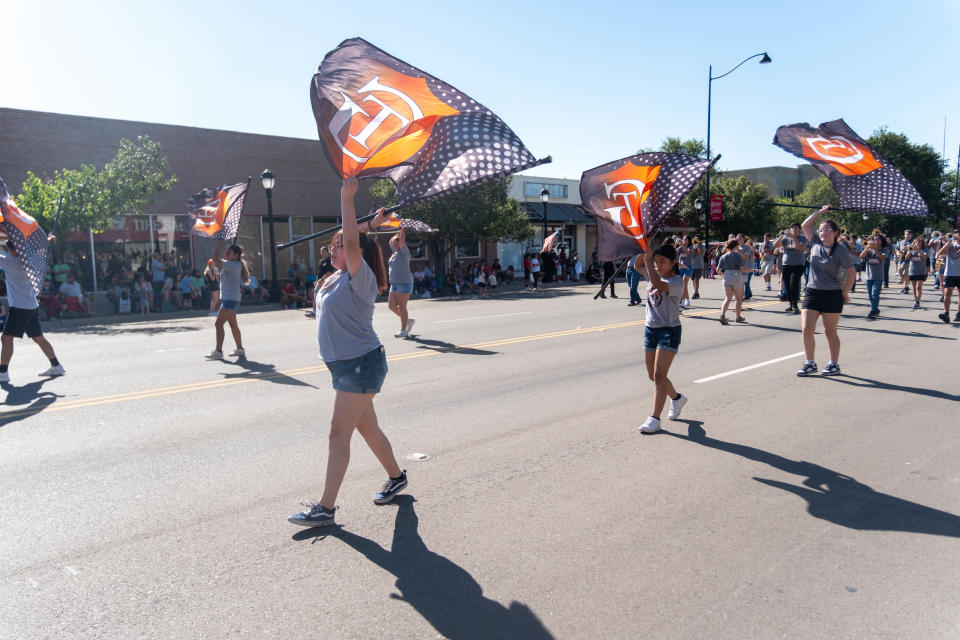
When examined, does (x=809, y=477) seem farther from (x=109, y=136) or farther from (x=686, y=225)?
(x=686, y=225)

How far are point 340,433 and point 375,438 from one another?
35cm

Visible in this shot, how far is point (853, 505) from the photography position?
454 centimetres

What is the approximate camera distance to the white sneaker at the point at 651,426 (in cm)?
618

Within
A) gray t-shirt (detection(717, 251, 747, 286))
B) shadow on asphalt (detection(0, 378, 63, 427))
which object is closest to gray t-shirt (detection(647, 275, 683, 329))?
shadow on asphalt (detection(0, 378, 63, 427))

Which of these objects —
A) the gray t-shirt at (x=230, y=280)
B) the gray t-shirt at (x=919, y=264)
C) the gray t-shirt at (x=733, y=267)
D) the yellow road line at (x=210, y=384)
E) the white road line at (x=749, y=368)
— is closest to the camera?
the yellow road line at (x=210, y=384)

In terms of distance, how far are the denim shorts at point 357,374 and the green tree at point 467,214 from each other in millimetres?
21787

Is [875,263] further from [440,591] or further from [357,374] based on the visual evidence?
[440,591]

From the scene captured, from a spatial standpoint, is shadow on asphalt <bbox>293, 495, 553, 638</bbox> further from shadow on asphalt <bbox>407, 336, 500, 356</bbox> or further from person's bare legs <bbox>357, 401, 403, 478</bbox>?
shadow on asphalt <bbox>407, 336, 500, 356</bbox>

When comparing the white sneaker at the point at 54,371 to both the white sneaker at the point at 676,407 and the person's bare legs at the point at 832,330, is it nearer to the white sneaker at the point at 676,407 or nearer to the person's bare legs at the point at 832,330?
the white sneaker at the point at 676,407

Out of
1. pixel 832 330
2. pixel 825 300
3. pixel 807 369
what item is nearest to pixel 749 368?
pixel 807 369

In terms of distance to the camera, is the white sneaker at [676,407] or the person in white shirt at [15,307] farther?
the person in white shirt at [15,307]

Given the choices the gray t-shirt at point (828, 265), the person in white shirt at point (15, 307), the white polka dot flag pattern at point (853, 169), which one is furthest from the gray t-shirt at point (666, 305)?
the person in white shirt at point (15, 307)

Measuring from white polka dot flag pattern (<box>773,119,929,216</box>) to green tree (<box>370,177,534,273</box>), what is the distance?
18600 mm

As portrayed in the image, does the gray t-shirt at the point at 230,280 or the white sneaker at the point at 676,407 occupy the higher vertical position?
the gray t-shirt at the point at 230,280
